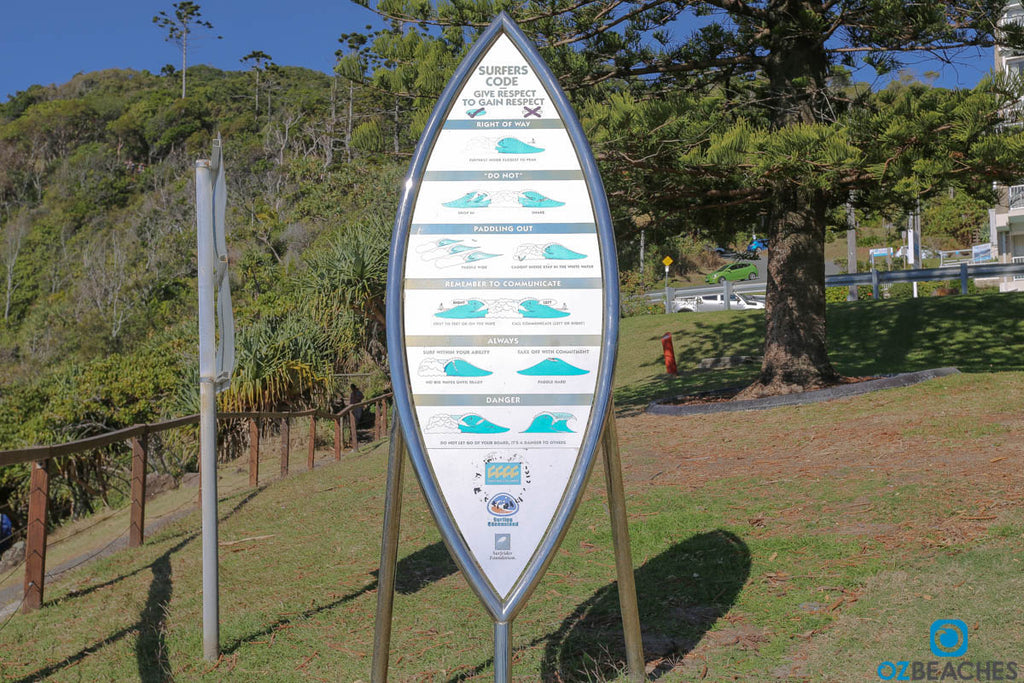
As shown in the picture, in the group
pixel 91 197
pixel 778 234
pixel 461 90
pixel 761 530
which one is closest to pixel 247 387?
pixel 778 234

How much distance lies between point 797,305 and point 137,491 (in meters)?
6.90

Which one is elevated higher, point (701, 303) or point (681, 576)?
point (701, 303)

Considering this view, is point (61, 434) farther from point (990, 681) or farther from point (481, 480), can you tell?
point (990, 681)

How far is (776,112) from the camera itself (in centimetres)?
1045

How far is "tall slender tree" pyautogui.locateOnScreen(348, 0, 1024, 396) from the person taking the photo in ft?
24.5

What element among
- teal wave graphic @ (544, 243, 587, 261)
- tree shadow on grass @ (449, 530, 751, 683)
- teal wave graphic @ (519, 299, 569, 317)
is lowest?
tree shadow on grass @ (449, 530, 751, 683)

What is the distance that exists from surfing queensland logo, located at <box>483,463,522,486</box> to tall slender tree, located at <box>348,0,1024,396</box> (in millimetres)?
5192

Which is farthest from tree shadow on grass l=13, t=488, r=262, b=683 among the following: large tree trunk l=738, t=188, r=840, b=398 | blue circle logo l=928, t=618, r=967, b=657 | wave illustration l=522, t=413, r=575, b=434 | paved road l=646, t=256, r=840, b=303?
paved road l=646, t=256, r=840, b=303

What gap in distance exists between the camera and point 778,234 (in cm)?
995

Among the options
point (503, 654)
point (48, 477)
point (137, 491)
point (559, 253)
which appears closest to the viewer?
point (503, 654)

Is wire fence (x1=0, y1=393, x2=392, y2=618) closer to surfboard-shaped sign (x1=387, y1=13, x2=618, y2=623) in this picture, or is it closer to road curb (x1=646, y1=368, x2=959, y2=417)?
surfboard-shaped sign (x1=387, y1=13, x2=618, y2=623)

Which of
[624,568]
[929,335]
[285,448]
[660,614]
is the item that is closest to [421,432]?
[624,568]

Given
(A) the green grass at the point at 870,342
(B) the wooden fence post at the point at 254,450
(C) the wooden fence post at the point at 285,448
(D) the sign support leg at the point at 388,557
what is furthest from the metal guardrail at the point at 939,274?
(D) the sign support leg at the point at 388,557

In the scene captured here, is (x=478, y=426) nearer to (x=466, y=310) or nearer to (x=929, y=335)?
(x=466, y=310)
